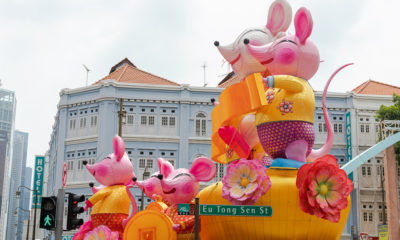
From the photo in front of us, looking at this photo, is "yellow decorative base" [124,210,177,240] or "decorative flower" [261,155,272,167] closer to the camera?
"yellow decorative base" [124,210,177,240]

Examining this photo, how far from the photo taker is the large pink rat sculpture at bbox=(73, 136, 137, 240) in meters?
14.5

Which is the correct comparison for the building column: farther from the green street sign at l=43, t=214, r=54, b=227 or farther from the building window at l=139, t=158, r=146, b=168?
the green street sign at l=43, t=214, r=54, b=227

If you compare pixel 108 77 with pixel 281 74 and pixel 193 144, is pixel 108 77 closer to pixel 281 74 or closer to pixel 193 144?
pixel 193 144

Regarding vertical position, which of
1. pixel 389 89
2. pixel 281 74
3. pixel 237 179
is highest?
pixel 389 89

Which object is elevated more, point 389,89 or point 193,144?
point 389,89

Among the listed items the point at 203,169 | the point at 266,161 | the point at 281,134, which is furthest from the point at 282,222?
the point at 203,169

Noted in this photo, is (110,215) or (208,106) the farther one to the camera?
(208,106)

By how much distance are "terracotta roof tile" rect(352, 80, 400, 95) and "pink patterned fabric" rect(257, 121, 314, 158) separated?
26.2 metres

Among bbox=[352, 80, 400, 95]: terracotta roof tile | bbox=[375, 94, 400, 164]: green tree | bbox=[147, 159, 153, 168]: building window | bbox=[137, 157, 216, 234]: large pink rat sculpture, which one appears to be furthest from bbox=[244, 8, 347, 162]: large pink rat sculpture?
bbox=[352, 80, 400, 95]: terracotta roof tile

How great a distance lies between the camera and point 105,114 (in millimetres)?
33281

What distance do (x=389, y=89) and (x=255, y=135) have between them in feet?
89.8

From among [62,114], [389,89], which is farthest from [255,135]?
[389,89]

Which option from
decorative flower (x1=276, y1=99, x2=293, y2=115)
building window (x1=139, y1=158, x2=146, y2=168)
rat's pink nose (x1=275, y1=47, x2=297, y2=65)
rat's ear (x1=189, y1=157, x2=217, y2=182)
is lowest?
rat's ear (x1=189, y1=157, x2=217, y2=182)

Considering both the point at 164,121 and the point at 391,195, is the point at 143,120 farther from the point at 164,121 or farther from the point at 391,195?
the point at 391,195
